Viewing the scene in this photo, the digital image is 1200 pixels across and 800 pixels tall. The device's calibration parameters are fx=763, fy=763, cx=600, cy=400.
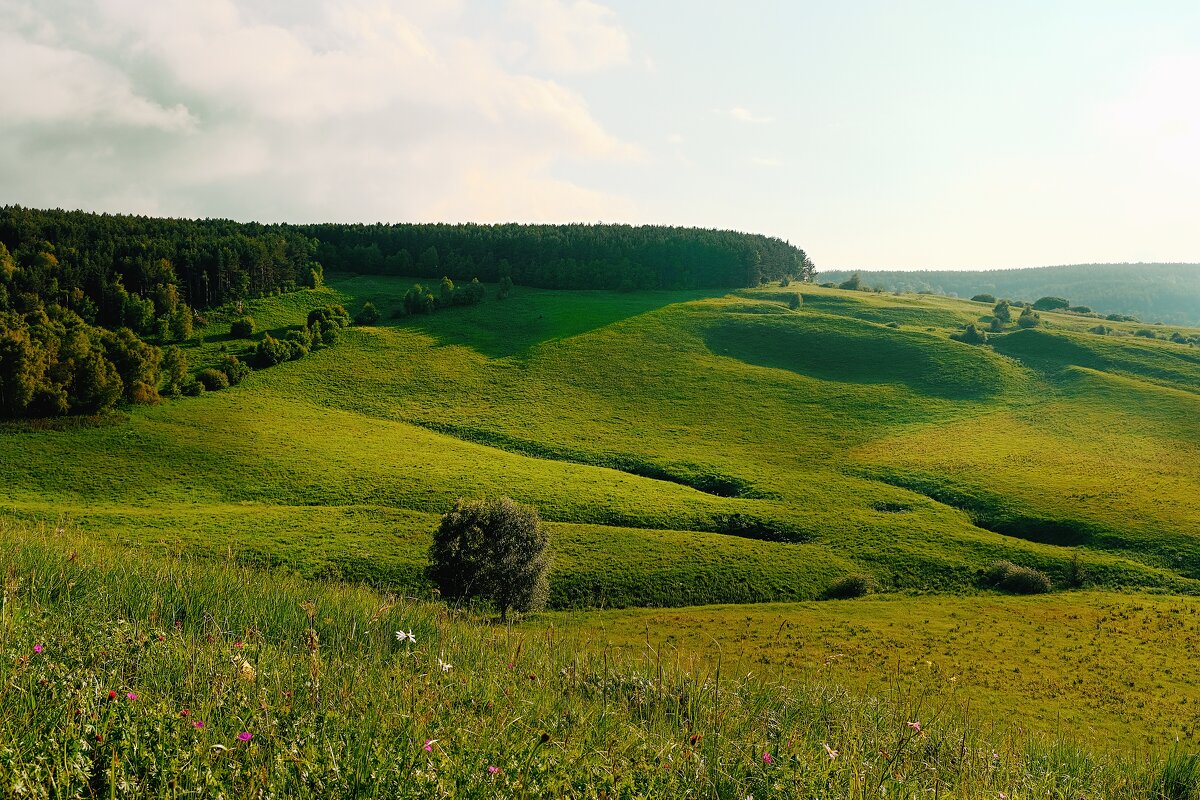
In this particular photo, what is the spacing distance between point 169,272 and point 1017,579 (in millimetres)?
136452

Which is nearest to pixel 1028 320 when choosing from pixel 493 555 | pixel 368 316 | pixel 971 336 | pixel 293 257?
pixel 971 336

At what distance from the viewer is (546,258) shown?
188m

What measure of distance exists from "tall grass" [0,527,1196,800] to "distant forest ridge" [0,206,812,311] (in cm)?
13836

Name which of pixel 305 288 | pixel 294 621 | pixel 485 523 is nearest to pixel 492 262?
pixel 305 288

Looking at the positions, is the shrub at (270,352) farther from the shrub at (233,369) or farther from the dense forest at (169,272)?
the shrub at (233,369)

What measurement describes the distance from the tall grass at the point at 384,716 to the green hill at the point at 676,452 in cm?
4475

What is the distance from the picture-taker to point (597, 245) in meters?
191

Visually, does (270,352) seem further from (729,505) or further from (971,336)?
(971,336)

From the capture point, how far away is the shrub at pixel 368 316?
149 metres

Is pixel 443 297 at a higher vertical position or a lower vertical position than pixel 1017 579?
higher

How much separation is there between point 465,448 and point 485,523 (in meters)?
44.4

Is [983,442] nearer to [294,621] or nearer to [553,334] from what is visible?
[553,334]

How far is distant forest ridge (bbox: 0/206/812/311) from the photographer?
433 feet

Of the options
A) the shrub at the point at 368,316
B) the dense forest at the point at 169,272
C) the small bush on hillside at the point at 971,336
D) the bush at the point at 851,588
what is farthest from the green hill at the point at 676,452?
the dense forest at the point at 169,272
